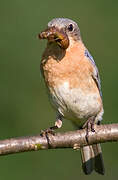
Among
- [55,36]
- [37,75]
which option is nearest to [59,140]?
[55,36]

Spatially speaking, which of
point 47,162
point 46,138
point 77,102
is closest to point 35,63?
point 47,162

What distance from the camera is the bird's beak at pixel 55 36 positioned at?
8375mm

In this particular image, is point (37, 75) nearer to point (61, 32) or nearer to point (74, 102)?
point (74, 102)

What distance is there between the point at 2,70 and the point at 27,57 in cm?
47

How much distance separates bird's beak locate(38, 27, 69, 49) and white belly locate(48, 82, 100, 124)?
22.4 inches

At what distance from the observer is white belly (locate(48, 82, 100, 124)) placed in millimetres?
9016

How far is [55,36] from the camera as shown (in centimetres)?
848

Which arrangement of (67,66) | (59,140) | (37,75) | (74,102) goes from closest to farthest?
(59,140), (67,66), (74,102), (37,75)

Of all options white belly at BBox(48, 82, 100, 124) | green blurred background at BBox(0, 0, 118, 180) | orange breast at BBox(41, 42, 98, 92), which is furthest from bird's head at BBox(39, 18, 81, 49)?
green blurred background at BBox(0, 0, 118, 180)

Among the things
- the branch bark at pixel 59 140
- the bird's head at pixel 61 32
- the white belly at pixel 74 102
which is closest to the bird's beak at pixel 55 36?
the bird's head at pixel 61 32

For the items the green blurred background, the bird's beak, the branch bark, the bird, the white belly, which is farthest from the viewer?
the green blurred background

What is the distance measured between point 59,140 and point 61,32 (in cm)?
128

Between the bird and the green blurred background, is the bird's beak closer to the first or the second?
the bird

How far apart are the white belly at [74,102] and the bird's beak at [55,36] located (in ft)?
1.86
